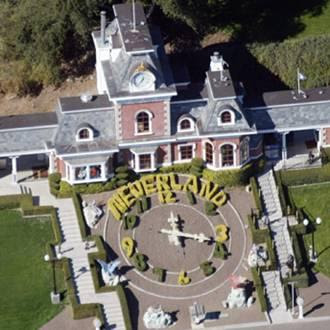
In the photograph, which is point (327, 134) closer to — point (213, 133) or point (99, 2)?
point (213, 133)

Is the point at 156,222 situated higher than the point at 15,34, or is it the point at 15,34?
the point at 15,34

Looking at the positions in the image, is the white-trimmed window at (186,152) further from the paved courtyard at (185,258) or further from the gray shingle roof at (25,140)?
the gray shingle roof at (25,140)

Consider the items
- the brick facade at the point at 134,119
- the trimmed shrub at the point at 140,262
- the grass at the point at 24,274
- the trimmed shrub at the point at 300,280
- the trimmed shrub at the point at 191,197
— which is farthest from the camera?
the trimmed shrub at the point at 191,197

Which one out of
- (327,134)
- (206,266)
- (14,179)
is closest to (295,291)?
(206,266)

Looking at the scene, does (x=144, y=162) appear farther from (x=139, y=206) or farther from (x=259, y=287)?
(x=259, y=287)

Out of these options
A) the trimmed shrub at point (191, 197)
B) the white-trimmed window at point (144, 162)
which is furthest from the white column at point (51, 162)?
the trimmed shrub at point (191, 197)

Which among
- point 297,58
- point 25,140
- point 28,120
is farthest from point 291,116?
point 25,140
